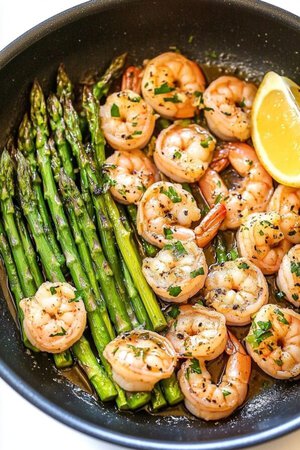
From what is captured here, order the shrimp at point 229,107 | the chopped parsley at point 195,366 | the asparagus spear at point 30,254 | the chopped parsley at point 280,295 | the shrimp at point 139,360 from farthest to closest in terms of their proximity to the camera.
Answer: the shrimp at point 229,107 → the chopped parsley at point 280,295 → the asparagus spear at point 30,254 → the chopped parsley at point 195,366 → the shrimp at point 139,360

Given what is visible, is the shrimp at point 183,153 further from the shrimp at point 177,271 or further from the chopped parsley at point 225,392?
the chopped parsley at point 225,392

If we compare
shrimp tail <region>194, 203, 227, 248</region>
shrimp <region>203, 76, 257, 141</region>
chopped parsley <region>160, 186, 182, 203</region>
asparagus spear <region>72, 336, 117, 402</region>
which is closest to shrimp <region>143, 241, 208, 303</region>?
shrimp tail <region>194, 203, 227, 248</region>

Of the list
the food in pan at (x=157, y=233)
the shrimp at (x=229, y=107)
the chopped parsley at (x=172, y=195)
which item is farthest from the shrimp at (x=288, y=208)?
the chopped parsley at (x=172, y=195)

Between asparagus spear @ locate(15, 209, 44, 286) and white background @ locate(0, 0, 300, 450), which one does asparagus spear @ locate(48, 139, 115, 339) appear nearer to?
asparagus spear @ locate(15, 209, 44, 286)

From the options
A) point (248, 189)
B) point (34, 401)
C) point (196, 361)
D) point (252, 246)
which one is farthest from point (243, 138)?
point (34, 401)

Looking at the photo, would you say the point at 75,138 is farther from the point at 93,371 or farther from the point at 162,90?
the point at 93,371

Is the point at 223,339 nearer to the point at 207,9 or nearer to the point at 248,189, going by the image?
the point at 248,189
